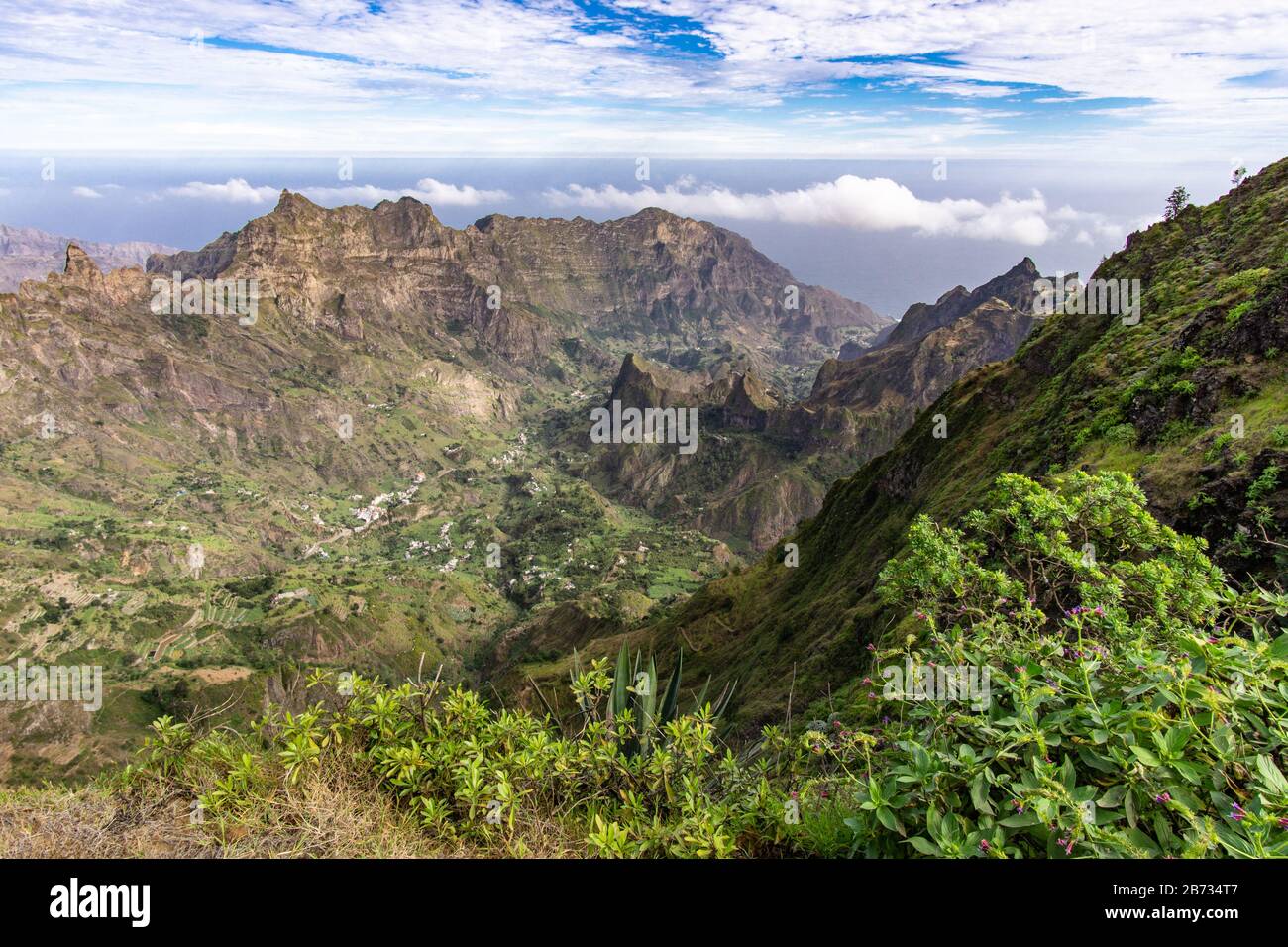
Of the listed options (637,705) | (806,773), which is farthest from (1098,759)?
(637,705)

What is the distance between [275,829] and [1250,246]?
44.5 m

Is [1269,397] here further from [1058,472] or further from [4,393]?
[4,393]

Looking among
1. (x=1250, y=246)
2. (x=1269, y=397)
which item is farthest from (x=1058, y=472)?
(x=1250, y=246)

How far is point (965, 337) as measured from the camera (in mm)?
188875
